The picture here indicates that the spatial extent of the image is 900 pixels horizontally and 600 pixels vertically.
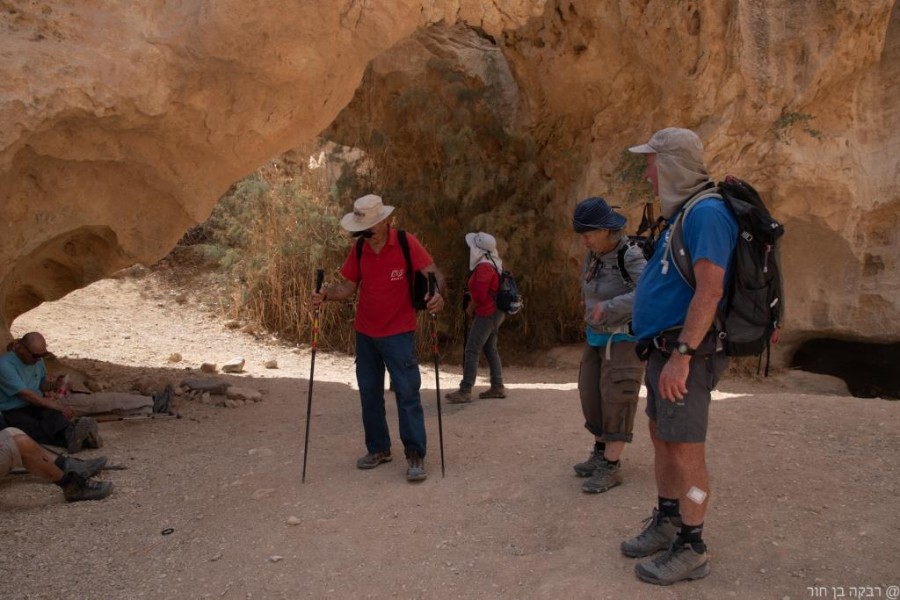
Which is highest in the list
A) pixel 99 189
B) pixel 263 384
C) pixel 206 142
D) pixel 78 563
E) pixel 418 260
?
pixel 206 142

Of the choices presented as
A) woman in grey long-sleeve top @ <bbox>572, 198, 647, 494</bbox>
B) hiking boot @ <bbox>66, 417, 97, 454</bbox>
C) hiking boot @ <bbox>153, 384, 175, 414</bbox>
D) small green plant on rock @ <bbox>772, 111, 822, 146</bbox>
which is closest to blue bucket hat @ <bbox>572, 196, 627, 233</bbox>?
woman in grey long-sleeve top @ <bbox>572, 198, 647, 494</bbox>

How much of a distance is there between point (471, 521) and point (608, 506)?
747 millimetres

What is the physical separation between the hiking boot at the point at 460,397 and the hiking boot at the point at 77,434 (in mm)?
3115

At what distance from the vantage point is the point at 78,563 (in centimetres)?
379

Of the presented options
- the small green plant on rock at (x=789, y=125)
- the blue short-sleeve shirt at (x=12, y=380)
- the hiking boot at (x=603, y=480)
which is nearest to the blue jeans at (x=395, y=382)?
the hiking boot at (x=603, y=480)

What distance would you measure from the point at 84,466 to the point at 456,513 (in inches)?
93.0

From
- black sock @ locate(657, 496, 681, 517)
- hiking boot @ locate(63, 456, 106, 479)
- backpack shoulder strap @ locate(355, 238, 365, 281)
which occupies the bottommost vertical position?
hiking boot @ locate(63, 456, 106, 479)

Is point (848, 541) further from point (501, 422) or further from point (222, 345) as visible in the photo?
point (222, 345)

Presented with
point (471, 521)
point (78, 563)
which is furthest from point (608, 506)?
point (78, 563)

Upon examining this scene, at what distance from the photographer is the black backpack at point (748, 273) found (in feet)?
9.80

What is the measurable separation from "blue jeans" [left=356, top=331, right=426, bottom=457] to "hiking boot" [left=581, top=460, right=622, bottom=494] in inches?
43.9

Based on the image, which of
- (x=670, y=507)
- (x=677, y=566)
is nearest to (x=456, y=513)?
(x=670, y=507)

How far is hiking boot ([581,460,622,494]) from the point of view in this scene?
4227 mm

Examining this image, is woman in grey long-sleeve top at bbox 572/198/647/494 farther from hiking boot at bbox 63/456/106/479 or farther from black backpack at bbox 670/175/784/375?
hiking boot at bbox 63/456/106/479
